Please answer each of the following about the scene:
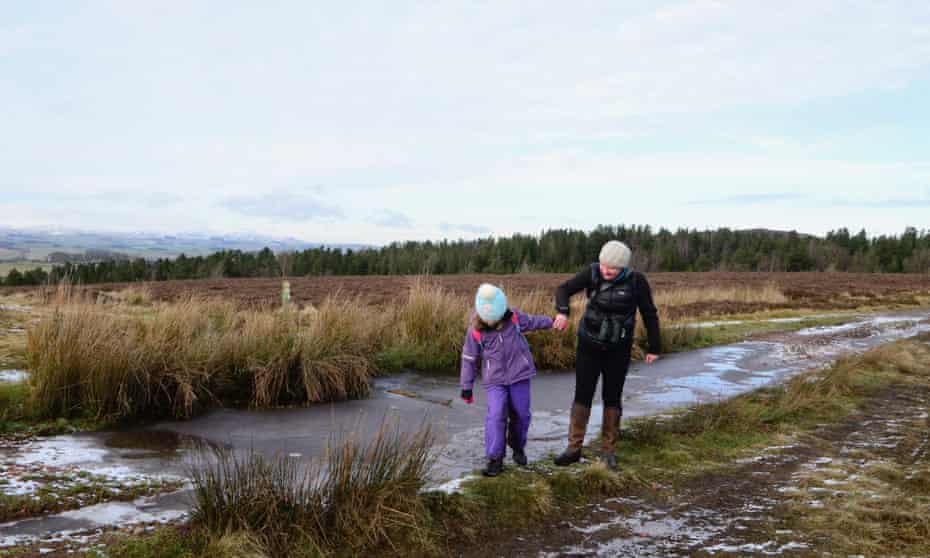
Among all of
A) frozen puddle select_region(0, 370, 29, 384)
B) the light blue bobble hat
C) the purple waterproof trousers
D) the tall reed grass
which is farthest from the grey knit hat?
frozen puddle select_region(0, 370, 29, 384)

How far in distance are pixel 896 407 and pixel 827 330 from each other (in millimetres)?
11652

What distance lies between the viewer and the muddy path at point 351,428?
5043 millimetres

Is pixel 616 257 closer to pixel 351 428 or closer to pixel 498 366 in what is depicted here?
pixel 498 366

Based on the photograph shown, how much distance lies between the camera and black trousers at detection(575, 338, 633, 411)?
6.36m

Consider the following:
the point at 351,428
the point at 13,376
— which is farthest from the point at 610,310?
the point at 13,376

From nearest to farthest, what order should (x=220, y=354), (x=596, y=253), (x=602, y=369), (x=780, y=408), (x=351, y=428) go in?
(x=602, y=369) < (x=351, y=428) < (x=780, y=408) < (x=220, y=354) < (x=596, y=253)

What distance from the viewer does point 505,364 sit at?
243 inches

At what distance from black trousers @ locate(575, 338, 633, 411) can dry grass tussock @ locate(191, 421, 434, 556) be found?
204 cm

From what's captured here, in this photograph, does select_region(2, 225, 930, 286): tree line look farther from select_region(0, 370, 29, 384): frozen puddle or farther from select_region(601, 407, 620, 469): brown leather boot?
select_region(601, 407, 620, 469): brown leather boot

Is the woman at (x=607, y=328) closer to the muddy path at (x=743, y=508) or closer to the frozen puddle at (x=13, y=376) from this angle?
the muddy path at (x=743, y=508)

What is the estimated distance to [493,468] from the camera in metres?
6.04

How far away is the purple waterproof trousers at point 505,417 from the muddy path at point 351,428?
1.30 ft

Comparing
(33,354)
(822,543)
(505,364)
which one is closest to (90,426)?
(33,354)

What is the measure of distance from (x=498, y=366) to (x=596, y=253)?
3419 inches
